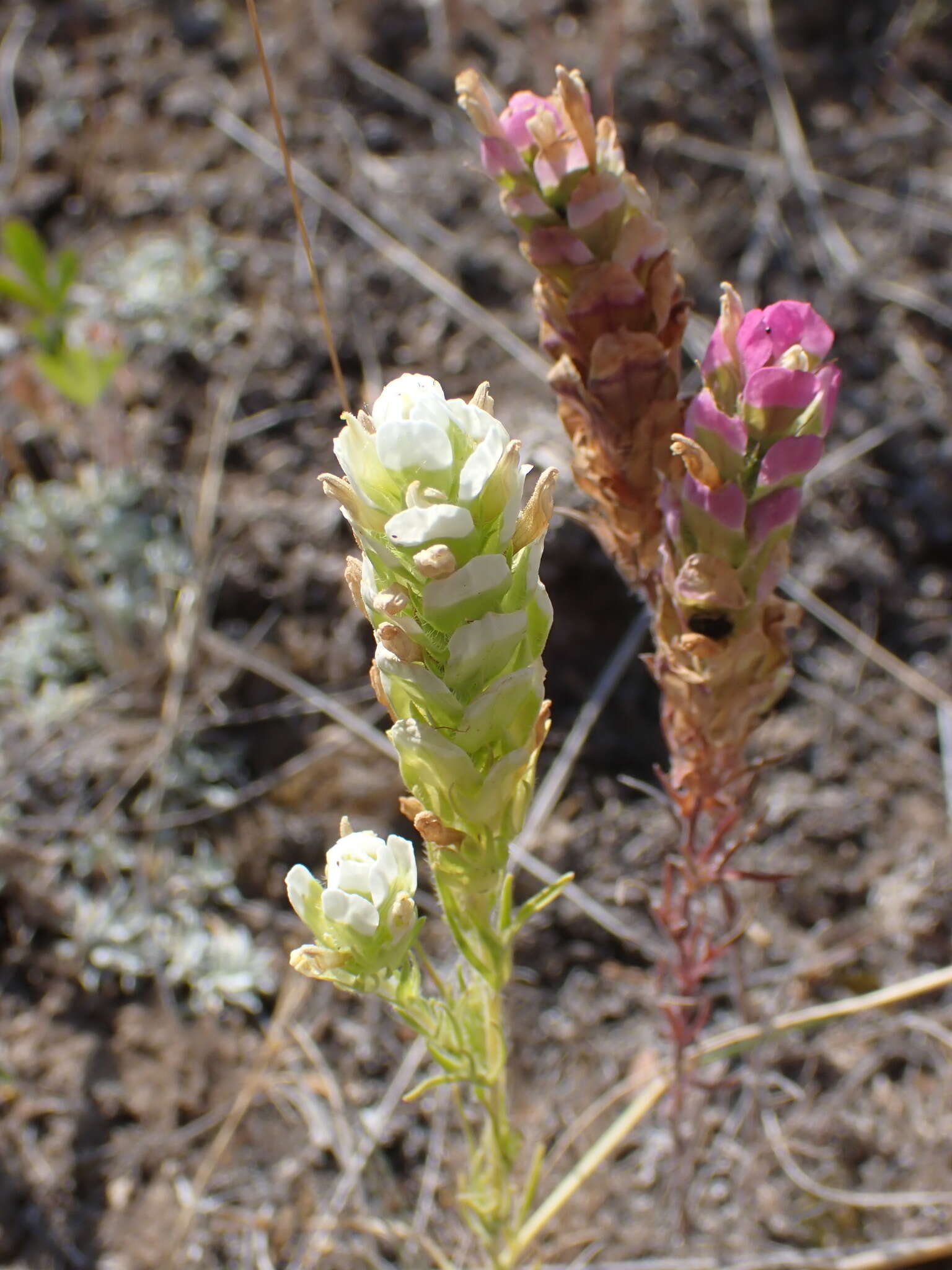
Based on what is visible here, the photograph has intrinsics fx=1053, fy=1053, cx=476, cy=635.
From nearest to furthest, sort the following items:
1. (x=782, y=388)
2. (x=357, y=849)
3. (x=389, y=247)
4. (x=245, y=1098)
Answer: (x=782, y=388) → (x=357, y=849) → (x=245, y=1098) → (x=389, y=247)

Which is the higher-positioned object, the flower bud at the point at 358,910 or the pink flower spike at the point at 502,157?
the pink flower spike at the point at 502,157

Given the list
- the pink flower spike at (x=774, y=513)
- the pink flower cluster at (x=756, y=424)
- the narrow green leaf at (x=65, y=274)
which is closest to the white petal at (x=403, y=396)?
the pink flower cluster at (x=756, y=424)

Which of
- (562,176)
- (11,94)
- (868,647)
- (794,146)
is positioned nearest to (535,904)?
(562,176)

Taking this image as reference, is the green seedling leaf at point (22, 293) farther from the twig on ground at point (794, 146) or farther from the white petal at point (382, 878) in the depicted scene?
the twig on ground at point (794, 146)

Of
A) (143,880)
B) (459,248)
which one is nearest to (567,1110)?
(143,880)

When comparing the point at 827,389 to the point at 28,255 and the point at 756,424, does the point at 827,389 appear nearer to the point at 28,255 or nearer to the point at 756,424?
the point at 756,424

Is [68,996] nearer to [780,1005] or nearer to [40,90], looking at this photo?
[780,1005]
